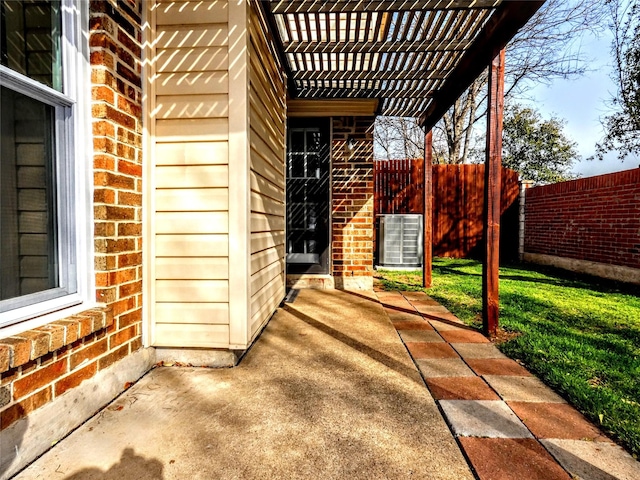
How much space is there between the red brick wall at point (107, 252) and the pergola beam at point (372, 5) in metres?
1.07

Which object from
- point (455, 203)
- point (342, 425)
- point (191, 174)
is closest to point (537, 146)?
point (455, 203)

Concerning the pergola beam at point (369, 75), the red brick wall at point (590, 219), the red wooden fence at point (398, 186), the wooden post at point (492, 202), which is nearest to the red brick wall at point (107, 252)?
the pergola beam at point (369, 75)

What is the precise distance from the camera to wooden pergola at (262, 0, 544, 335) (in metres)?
2.35

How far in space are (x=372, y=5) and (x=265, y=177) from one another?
1463 mm

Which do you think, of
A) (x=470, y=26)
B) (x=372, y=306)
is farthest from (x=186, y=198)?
(x=470, y=26)

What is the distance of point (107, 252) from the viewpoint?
63.5 inches

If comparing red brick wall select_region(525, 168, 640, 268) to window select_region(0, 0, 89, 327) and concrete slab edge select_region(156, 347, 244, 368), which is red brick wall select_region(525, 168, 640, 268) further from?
window select_region(0, 0, 89, 327)

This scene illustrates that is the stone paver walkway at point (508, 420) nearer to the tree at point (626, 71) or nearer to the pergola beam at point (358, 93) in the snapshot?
the pergola beam at point (358, 93)

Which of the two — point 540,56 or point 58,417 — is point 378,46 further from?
point 540,56

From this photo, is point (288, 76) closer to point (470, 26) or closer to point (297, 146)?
point (297, 146)

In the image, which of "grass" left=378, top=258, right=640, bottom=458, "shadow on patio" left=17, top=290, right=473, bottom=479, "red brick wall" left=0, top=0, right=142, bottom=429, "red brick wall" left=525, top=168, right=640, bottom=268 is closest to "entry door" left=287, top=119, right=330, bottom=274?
"grass" left=378, top=258, right=640, bottom=458

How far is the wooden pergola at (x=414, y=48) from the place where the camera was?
7.72ft

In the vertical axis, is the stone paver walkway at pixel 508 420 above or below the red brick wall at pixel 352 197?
below

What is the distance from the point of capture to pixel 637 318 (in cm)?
315
